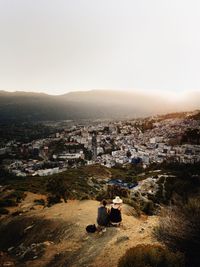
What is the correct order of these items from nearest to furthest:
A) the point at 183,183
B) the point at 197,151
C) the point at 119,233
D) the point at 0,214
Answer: the point at 119,233 → the point at 0,214 → the point at 183,183 → the point at 197,151

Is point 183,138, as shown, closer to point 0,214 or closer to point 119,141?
point 119,141

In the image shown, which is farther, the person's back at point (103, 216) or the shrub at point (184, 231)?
the person's back at point (103, 216)

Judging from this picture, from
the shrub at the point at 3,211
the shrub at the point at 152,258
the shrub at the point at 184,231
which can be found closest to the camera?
the shrub at the point at 152,258

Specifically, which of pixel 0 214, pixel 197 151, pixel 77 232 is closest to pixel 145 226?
pixel 77 232

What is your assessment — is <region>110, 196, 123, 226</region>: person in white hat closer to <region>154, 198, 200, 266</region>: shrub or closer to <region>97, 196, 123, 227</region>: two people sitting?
<region>97, 196, 123, 227</region>: two people sitting

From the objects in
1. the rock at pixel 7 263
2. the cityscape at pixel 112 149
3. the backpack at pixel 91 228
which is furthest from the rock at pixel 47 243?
the cityscape at pixel 112 149

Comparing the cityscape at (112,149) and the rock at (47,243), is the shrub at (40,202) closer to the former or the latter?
the rock at (47,243)

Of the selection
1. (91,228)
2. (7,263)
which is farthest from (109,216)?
(7,263)
